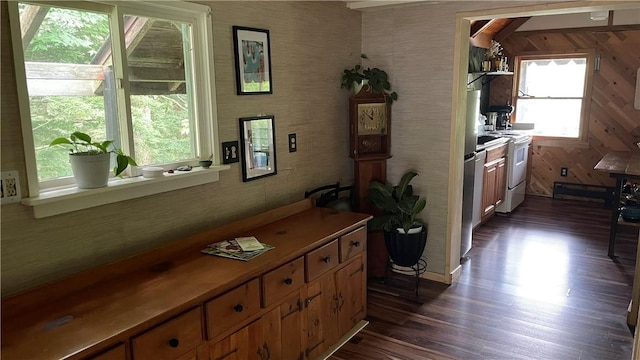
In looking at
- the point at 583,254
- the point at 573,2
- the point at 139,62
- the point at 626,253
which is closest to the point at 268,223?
the point at 139,62

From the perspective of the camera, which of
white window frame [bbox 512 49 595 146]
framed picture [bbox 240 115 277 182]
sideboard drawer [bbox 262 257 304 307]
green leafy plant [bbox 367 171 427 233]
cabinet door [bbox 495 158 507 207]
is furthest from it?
white window frame [bbox 512 49 595 146]

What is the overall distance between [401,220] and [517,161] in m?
3.02

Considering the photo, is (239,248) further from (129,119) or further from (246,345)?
(129,119)

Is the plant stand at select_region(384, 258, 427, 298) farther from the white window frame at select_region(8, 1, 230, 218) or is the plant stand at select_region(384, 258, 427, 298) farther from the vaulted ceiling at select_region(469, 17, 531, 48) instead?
the vaulted ceiling at select_region(469, 17, 531, 48)

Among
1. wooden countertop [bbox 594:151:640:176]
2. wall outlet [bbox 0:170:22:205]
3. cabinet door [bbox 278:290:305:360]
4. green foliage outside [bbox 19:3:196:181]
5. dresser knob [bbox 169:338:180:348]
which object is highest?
green foliage outside [bbox 19:3:196:181]

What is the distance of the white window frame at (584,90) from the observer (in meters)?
5.98

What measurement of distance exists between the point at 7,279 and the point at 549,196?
21.3 ft

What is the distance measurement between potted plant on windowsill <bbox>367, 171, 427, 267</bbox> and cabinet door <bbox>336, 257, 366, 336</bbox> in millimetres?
564

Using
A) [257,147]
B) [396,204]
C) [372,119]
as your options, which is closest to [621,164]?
[396,204]

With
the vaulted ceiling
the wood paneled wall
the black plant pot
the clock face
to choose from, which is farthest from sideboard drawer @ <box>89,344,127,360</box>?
the wood paneled wall

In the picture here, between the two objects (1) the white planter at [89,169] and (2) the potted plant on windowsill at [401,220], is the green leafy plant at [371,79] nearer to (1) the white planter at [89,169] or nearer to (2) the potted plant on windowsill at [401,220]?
(2) the potted plant on windowsill at [401,220]

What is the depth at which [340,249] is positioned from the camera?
2.76 meters

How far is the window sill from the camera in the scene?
5.96 ft

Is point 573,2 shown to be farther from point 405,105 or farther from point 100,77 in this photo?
point 100,77
